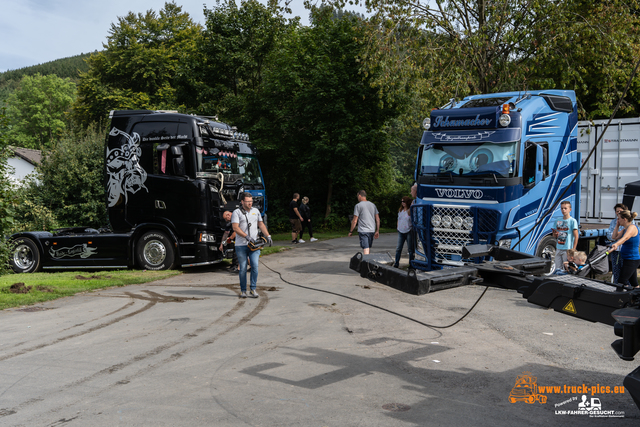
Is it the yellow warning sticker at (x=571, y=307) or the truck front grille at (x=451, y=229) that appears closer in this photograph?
the yellow warning sticker at (x=571, y=307)

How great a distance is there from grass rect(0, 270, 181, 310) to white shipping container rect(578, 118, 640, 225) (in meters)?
10.2

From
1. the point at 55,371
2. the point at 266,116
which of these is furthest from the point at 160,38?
the point at 55,371

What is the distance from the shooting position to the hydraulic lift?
375 cm

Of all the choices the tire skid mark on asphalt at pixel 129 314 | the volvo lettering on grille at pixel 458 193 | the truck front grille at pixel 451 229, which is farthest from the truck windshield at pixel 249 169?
the volvo lettering on grille at pixel 458 193

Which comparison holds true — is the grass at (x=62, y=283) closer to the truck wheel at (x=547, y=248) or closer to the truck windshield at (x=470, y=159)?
the truck windshield at (x=470, y=159)

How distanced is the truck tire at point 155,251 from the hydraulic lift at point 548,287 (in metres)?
8.42

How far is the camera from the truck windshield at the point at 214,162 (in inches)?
496

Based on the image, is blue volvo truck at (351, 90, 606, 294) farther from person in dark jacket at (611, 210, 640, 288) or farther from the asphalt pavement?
the asphalt pavement

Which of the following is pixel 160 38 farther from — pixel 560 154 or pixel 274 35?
pixel 560 154

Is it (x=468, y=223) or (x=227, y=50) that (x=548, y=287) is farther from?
(x=227, y=50)

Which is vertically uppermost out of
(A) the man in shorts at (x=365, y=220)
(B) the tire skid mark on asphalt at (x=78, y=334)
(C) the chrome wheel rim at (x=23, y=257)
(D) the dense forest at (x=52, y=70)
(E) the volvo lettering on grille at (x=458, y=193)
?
(D) the dense forest at (x=52, y=70)

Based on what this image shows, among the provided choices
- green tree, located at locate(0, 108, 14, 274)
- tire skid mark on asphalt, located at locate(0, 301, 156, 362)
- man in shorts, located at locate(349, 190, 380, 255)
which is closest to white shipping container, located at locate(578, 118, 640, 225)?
man in shorts, located at locate(349, 190, 380, 255)

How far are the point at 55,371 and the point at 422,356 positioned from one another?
4.04 metres

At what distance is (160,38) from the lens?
1692 inches
